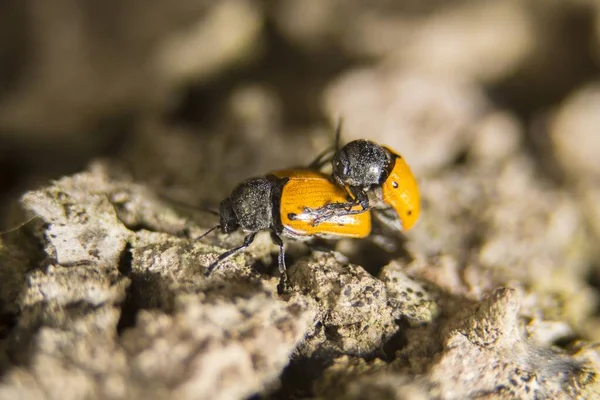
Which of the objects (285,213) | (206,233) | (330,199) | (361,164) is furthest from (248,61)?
(206,233)

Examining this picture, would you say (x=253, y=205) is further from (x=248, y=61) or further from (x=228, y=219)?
(x=248, y=61)

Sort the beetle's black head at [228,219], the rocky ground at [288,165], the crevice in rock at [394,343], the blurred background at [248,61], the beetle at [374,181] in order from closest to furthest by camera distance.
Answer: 1. the rocky ground at [288,165]
2. the crevice in rock at [394,343]
3. the beetle's black head at [228,219]
4. the beetle at [374,181]
5. the blurred background at [248,61]

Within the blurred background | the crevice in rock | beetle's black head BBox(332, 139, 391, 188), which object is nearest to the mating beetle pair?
beetle's black head BBox(332, 139, 391, 188)

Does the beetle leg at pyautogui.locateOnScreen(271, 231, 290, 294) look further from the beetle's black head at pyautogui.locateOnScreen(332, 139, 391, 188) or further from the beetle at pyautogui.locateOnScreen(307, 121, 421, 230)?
the beetle's black head at pyautogui.locateOnScreen(332, 139, 391, 188)

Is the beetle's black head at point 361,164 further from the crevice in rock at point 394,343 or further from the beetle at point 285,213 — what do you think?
the crevice in rock at point 394,343

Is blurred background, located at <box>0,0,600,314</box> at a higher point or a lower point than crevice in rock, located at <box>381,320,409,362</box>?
higher

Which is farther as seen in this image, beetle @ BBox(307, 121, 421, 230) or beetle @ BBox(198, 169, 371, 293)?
beetle @ BBox(307, 121, 421, 230)

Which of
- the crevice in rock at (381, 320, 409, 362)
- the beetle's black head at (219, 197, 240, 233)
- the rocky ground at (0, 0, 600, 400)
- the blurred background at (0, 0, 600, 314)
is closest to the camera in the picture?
the rocky ground at (0, 0, 600, 400)

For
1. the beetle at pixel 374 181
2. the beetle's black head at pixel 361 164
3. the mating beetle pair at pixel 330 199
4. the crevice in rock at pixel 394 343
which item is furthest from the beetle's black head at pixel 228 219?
the crevice in rock at pixel 394 343
